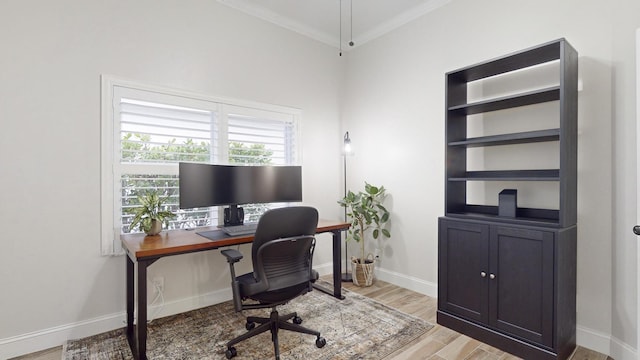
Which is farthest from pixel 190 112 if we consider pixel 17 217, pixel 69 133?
pixel 17 217

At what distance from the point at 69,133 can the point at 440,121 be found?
3189mm

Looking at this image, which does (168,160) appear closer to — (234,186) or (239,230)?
(234,186)

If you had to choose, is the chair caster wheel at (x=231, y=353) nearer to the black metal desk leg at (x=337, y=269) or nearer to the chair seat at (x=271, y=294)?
the chair seat at (x=271, y=294)

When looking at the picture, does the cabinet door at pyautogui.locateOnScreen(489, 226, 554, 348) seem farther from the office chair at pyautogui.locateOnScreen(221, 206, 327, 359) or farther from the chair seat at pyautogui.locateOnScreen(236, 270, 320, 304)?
the chair seat at pyautogui.locateOnScreen(236, 270, 320, 304)

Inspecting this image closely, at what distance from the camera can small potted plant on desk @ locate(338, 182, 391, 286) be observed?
3.52m

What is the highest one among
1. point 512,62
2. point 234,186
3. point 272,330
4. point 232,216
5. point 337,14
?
point 337,14

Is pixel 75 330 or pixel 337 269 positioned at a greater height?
pixel 337 269

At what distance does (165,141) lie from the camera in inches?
110

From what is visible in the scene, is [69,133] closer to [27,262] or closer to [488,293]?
[27,262]

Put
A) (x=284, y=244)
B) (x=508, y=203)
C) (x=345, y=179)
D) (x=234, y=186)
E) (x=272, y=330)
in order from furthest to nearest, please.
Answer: (x=345, y=179) → (x=234, y=186) → (x=508, y=203) → (x=272, y=330) → (x=284, y=244)

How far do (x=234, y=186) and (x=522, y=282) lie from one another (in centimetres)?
239

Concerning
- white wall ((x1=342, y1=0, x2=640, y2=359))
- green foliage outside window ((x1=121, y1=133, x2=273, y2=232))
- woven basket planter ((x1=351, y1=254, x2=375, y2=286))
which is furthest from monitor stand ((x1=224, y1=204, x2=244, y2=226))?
white wall ((x1=342, y1=0, x2=640, y2=359))

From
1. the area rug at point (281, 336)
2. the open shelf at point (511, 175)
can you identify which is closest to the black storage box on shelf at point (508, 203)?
the open shelf at point (511, 175)

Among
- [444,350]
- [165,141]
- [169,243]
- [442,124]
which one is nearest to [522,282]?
[444,350]
